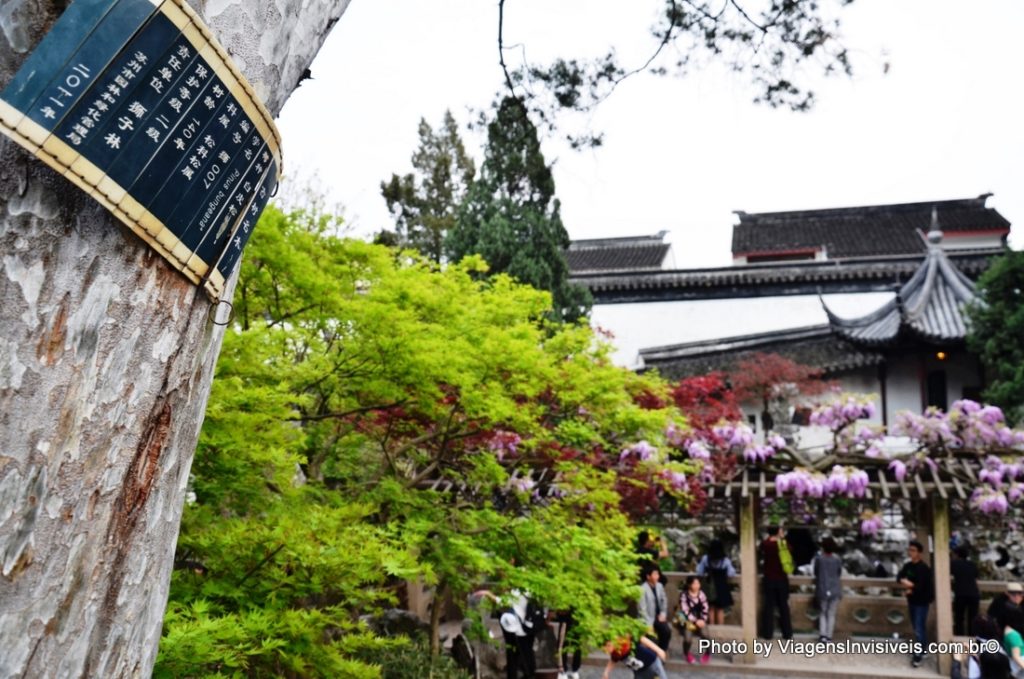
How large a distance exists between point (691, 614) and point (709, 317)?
435 inches

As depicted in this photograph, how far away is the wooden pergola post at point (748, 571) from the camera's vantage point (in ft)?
31.2

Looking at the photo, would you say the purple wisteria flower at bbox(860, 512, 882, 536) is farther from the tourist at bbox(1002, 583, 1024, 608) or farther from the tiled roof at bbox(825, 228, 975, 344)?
the tiled roof at bbox(825, 228, 975, 344)

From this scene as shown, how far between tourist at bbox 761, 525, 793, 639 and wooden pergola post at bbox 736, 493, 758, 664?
166 millimetres

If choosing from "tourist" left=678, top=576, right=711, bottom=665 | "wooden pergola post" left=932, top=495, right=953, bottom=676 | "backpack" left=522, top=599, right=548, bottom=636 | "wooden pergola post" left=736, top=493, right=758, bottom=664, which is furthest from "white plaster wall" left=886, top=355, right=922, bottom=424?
"backpack" left=522, top=599, right=548, bottom=636

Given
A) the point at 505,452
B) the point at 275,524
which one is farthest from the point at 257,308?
the point at 505,452

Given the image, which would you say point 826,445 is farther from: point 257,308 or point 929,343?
point 257,308

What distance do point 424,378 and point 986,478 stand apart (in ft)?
26.8

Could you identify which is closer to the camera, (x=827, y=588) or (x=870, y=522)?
(x=827, y=588)

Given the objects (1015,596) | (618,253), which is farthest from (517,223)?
(618,253)

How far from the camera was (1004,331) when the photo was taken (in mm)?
13359

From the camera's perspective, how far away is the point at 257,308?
14.8ft

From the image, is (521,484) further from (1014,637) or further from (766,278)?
(766,278)

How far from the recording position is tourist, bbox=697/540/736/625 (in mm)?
10000

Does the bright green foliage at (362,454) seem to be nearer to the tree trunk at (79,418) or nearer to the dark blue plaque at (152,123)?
the tree trunk at (79,418)
